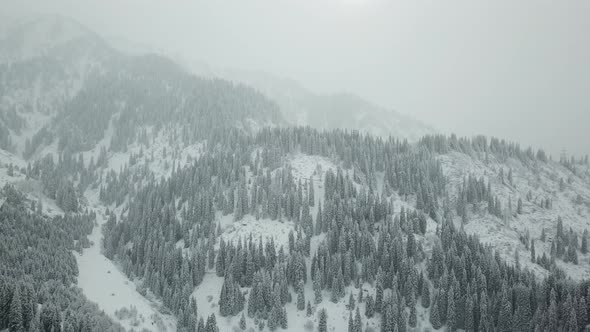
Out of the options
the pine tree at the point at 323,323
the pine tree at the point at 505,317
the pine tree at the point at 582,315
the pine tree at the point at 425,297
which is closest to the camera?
the pine tree at the point at 582,315

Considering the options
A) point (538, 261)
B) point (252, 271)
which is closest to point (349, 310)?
point (252, 271)

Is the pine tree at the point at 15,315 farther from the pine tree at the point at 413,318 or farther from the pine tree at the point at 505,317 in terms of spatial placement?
the pine tree at the point at 505,317

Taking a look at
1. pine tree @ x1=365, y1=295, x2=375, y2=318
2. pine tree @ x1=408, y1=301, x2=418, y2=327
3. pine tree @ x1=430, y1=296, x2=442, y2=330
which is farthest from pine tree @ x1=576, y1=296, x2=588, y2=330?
pine tree @ x1=365, y1=295, x2=375, y2=318

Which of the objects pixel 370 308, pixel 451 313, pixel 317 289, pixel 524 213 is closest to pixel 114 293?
pixel 317 289

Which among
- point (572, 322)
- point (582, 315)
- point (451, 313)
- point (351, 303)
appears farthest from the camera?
point (351, 303)

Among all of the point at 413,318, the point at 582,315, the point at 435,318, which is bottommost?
the point at 413,318

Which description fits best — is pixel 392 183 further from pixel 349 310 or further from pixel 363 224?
pixel 349 310

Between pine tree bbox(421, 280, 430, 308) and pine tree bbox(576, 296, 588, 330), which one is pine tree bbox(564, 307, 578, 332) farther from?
pine tree bbox(421, 280, 430, 308)

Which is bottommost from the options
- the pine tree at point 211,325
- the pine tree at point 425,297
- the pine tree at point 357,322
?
the pine tree at point 211,325

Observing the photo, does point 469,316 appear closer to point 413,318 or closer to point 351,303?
point 413,318

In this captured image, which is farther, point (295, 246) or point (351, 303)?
point (295, 246)

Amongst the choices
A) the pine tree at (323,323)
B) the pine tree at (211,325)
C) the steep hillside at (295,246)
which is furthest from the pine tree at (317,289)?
the pine tree at (211,325)
